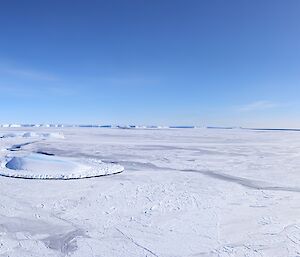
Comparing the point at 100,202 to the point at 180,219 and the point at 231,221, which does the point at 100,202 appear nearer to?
the point at 180,219

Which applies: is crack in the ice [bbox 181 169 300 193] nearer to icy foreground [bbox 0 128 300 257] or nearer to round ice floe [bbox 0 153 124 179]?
icy foreground [bbox 0 128 300 257]

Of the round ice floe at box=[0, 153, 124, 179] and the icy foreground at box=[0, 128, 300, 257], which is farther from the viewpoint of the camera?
Answer: the round ice floe at box=[0, 153, 124, 179]

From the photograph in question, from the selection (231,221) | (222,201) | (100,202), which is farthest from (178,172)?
(231,221)

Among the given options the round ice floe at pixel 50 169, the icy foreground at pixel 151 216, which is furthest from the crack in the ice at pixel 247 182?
→ the round ice floe at pixel 50 169

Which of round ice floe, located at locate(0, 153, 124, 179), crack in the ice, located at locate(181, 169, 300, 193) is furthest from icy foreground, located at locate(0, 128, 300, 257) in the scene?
round ice floe, located at locate(0, 153, 124, 179)

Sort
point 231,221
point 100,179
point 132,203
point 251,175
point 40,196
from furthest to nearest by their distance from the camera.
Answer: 1. point 251,175
2. point 100,179
3. point 40,196
4. point 132,203
5. point 231,221

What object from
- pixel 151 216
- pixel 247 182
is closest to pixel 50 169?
pixel 151 216

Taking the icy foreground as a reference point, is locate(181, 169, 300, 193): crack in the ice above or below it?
above

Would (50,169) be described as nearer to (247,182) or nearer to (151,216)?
(151,216)

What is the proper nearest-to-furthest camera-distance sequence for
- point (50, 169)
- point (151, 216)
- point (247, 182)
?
point (151, 216), point (247, 182), point (50, 169)
